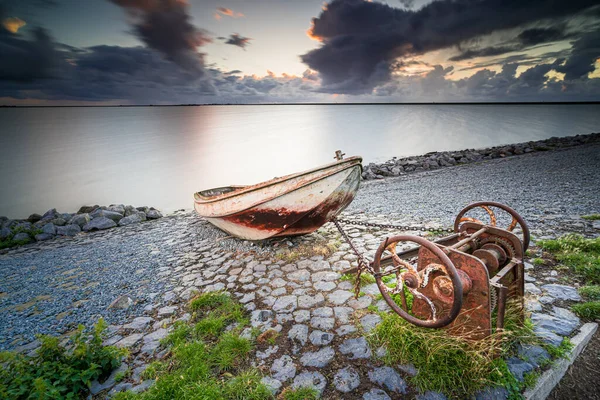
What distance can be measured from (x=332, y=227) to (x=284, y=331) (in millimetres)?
4020

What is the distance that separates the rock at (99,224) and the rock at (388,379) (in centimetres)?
1109

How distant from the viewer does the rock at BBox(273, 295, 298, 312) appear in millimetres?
4059

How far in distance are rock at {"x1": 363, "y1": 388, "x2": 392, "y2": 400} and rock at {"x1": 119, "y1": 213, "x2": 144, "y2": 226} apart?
438 inches

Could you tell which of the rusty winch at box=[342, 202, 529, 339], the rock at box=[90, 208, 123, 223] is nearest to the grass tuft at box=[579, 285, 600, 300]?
the rusty winch at box=[342, 202, 529, 339]

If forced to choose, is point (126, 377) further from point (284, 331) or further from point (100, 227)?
point (100, 227)

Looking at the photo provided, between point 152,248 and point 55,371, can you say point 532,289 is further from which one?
point 152,248

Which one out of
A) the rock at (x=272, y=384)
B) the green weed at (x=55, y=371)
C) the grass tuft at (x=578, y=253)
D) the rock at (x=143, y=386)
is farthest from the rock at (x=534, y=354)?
the green weed at (x=55, y=371)

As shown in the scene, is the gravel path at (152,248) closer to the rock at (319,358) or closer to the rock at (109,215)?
the rock at (109,215)

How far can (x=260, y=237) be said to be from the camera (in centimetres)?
602

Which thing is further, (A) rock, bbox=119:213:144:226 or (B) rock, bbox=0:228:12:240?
(A) rock, bbox=119:213:144:226

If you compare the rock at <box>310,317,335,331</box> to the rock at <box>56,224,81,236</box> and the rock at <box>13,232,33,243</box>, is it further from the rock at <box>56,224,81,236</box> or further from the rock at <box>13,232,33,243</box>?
the rock at <box>13,232,33,243</box>

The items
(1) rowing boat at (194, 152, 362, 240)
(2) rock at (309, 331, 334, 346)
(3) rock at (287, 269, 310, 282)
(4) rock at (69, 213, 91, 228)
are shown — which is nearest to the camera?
(2) rock at (309, 331, 334, 346)

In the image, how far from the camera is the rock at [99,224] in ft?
33.1

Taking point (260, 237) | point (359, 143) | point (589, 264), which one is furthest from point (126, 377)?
point (359, 143)
